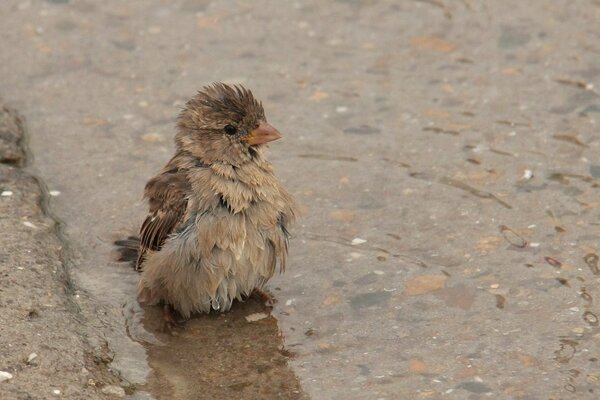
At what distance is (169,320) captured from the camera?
5.95m

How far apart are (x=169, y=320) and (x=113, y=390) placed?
779 mm

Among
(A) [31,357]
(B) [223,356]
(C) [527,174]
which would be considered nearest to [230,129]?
(B) [223,356]

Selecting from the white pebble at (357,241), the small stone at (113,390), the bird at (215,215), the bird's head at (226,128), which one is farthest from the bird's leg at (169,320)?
the white pebble at (357,241)

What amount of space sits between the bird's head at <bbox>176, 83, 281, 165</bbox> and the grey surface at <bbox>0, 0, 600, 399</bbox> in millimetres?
782

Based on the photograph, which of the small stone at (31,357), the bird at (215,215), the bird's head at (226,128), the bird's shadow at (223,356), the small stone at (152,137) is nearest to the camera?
the small stone at (31,357)

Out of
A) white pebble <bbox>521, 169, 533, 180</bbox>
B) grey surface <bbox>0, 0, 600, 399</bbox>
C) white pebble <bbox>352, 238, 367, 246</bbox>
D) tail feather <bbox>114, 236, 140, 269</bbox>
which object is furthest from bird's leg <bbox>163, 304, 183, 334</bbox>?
white pebble <bbox>521, 169, 533, 180</bbox>

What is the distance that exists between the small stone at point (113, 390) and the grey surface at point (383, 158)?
0.90 ft

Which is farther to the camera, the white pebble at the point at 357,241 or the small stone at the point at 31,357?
the white pebble at the point at 357,241

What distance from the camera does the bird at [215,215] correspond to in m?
5.74

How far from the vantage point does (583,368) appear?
17.1 ft

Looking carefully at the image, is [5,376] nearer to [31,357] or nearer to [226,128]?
[31,357]

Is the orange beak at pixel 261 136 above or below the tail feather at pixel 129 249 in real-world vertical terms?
above

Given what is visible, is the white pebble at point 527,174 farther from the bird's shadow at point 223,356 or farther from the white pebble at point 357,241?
the bird's shadow at point 223,356

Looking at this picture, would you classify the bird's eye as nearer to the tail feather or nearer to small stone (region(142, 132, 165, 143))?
the tail feather
